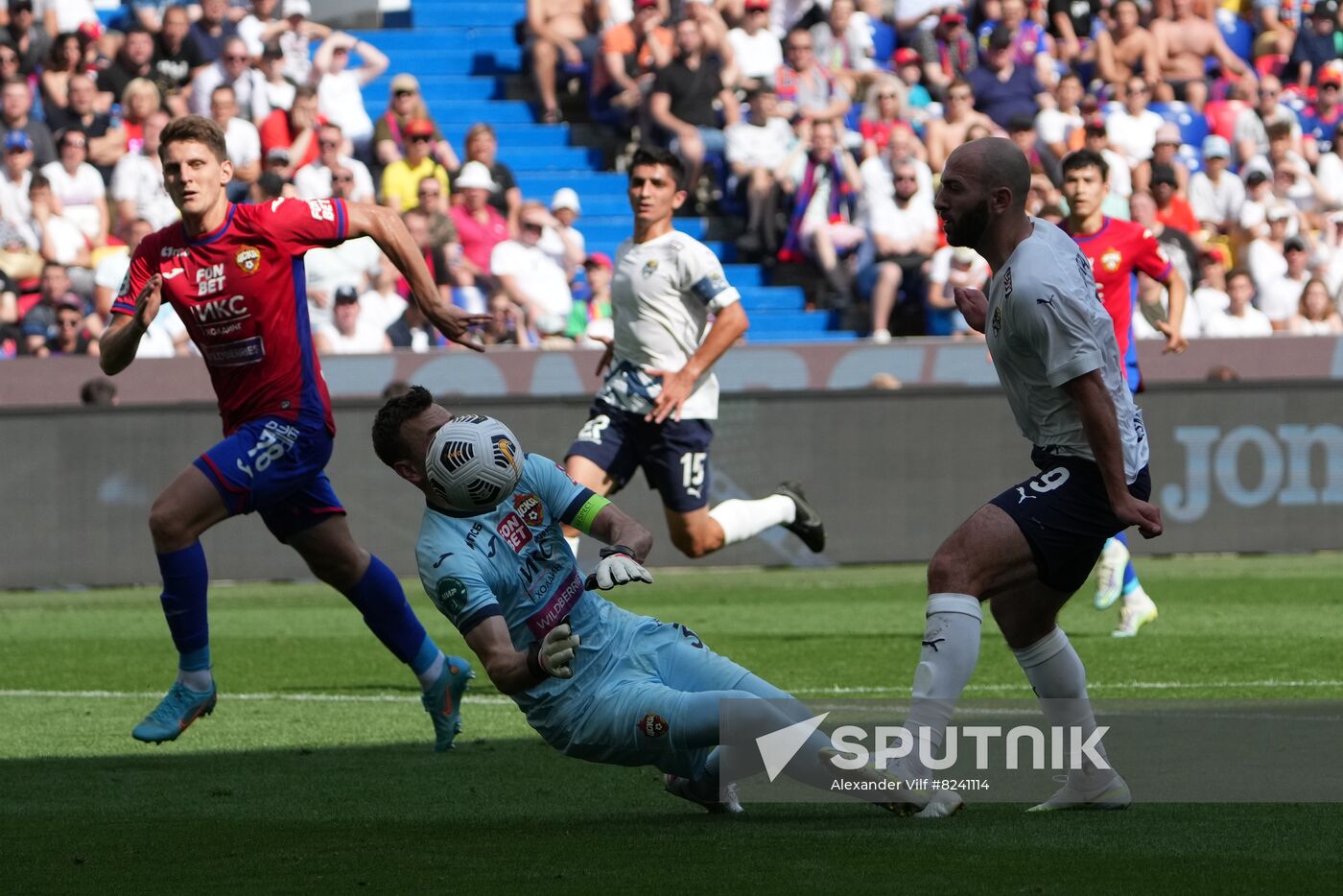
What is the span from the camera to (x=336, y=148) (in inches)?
780

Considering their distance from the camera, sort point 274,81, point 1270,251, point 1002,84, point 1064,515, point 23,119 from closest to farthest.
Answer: point 1064,515 → point 23,119 → point 274,81 → point 1270,251 → point 1002,84

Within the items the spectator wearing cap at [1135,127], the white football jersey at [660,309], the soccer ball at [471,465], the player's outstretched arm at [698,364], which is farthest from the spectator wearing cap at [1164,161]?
the soccer ball at [471,465]

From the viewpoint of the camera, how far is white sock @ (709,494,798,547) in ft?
38.2

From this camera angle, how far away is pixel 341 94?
2117 centimetres

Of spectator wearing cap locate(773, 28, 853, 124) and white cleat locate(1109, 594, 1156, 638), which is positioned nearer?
white cleat locate(1109, 594, 1156, 638)

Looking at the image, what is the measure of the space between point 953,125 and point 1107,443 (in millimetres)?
17026

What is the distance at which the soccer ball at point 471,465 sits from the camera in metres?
5.96

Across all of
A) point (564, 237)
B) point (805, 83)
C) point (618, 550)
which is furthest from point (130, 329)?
point (805, 83)

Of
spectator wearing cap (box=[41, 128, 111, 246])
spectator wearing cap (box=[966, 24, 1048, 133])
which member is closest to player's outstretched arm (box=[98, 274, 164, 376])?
spectator wearing cap (box=[41, 128, 111, 246])

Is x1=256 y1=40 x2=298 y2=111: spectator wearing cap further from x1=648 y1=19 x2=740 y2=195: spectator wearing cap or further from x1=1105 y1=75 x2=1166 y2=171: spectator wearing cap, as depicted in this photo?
x1=1105 y1=75 x2=1166 y2=171: spectator wearing cap

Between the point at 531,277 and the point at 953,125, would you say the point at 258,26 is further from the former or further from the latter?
the point at 953,125

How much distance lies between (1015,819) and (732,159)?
16326mm

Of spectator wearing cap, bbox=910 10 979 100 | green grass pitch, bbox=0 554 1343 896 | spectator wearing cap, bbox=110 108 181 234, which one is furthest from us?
spectator wearing cap, bbox=910 10 979 100

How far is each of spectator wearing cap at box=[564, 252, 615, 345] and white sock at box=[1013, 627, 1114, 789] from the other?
13510 mm
